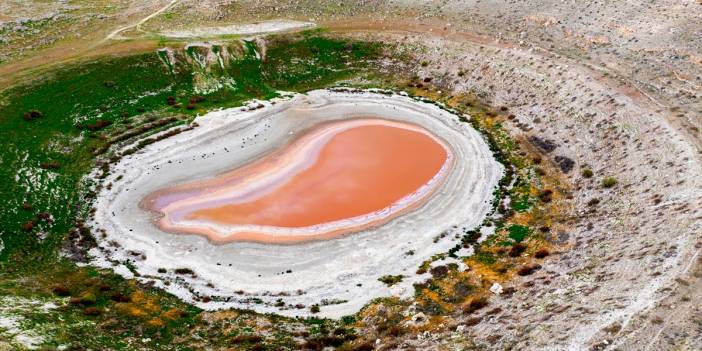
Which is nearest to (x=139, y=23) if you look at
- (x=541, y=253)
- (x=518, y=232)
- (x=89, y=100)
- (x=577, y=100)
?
(x=89, y=100)

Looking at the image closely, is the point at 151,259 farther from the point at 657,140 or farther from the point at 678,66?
the point at 678,66

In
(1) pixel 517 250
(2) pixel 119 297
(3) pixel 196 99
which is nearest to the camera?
(2) pixel 119 297

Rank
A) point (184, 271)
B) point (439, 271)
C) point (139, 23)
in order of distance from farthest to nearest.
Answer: point (139, 23) → point (184, 271) → point (439, 271)

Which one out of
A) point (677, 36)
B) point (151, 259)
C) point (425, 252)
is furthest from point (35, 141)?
point (677, 36)

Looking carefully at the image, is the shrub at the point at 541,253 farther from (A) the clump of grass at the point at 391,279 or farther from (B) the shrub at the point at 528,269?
(A) the clump of grass at the point at 391,279

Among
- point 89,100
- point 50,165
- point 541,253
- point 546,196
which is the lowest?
point 541,253

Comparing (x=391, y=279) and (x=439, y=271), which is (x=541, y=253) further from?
(x=391, y=279)
